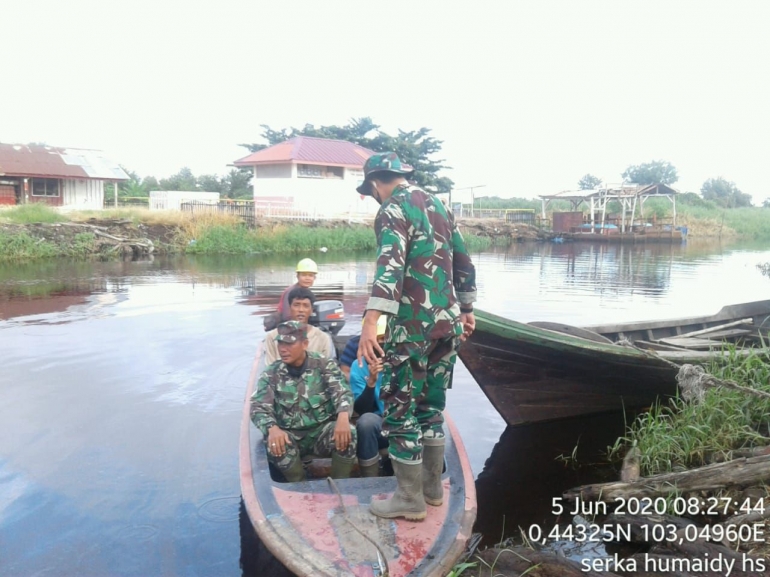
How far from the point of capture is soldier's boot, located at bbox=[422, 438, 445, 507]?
3242mm

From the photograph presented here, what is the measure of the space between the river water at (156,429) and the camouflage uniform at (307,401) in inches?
31.2

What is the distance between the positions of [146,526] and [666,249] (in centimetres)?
3294

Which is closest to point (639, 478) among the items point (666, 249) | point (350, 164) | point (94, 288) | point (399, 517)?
point (399, 517)

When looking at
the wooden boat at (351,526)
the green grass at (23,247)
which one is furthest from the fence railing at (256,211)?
the wooden boat at (351,526)

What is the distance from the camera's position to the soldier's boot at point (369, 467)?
392 centimetres

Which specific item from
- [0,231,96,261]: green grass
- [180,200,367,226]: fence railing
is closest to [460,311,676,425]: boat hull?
[0,231,96,261]: green grass

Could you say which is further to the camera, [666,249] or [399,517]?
[666,249]

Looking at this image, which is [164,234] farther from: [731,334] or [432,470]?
[432,470]

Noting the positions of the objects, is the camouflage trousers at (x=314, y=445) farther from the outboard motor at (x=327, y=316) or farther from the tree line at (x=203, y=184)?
the tree line at (x=203, y=184)

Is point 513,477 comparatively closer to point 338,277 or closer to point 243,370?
point 243,370

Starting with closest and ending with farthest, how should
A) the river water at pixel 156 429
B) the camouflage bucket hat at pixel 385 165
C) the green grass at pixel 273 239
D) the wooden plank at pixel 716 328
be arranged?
the camouflage bucket hat at pixel 385 165, the river water at pixel 156 429, the wooden plank at pixel 716 328, the green grass at pixel 273 239

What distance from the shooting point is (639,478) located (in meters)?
4.33

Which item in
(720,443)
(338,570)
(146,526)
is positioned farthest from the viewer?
(720,443)

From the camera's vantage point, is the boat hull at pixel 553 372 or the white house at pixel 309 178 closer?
the boat hull at pixel 553 372
